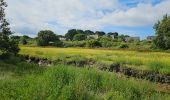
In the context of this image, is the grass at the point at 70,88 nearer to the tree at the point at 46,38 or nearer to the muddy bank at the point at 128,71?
the muddy bank at the point at 128,71

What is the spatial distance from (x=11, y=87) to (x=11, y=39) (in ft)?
72.3

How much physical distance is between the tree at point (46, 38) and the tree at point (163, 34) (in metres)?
27.1

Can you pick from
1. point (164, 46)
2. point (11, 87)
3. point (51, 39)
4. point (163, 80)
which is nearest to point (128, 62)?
point (163, 80)

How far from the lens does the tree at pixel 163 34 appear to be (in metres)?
69.3

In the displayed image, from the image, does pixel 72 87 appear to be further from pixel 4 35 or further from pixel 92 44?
pixel 92 44

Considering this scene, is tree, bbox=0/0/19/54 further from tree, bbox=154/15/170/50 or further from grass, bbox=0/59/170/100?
tree, bbox=154/15/170/50

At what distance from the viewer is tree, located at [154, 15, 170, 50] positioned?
69.3 metres

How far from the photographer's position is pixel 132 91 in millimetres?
15758

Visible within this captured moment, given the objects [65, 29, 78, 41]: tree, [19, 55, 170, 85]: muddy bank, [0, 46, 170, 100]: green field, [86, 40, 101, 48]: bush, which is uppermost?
[65, 29, 78, 41]: tree

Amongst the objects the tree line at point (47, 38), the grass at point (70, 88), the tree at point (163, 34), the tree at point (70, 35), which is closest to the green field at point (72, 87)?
the grass at point (70, 88)

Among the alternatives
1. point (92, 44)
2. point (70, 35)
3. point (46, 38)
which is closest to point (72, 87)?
point (92, 44)

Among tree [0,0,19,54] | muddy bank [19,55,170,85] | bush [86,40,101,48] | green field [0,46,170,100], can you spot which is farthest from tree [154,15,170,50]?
green field [0,46,170,100]

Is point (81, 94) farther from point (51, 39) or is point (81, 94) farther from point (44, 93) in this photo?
point (51, 39)

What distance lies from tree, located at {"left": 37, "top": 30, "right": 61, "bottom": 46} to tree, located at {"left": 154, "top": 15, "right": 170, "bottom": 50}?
88.9 feet
